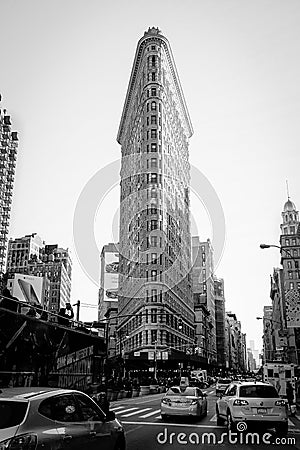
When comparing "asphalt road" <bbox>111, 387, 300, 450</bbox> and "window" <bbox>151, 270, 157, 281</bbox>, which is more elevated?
"window" <bbox>151, 270, 157, 281</bbox>

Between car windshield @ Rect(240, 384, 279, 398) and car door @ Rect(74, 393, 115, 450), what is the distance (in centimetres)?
776

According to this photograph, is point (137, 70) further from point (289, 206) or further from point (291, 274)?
point (289, 206)

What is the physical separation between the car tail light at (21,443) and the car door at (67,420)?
509 mm

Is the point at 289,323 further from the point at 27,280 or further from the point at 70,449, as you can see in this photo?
the point at 27,280

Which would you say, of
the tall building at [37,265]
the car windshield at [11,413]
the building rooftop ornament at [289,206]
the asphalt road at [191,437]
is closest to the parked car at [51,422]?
the car windshield at [11,413]

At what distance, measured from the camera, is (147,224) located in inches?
3819

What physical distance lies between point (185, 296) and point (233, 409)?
109 meters

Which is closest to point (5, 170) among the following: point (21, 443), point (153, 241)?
point (153, 241)

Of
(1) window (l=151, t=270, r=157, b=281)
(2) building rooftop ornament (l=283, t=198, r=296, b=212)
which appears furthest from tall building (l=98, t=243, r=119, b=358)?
(2) building rooftop ornament (l=283, t=198, r=296, b=212)

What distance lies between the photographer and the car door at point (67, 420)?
6.40 meters

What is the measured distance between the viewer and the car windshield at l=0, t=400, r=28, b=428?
5924mm

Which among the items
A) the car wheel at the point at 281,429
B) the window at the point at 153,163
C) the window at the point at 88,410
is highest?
the window at the point at 153,163

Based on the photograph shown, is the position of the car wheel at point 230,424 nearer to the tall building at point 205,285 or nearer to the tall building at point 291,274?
the tall building at point 291,274

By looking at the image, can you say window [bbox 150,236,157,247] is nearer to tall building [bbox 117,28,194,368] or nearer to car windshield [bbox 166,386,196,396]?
tall building [bbox 117,28,194,368]
